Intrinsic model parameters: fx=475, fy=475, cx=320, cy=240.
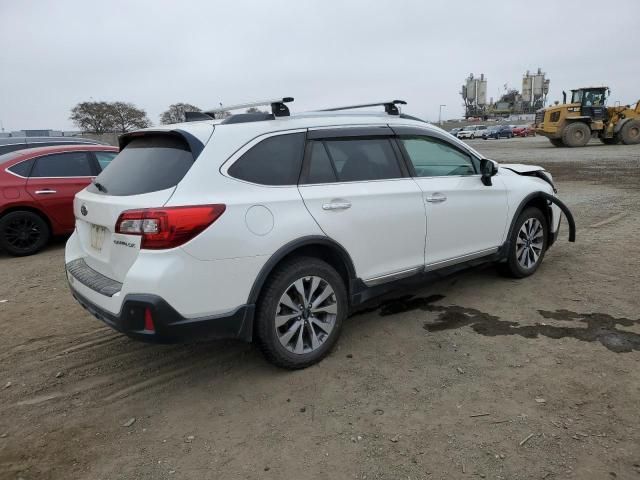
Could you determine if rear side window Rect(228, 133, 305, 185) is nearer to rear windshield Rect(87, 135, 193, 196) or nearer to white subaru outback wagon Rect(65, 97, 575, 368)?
white subaru outback wagon Rect(65, 97, 575, 368)

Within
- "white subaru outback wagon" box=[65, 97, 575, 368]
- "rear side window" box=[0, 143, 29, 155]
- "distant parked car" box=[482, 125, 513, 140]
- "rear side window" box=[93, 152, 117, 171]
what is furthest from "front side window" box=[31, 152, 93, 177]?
"distant parked car" box=[482, 125, 513, 140]

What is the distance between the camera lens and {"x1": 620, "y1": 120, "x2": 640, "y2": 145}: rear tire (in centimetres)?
2447

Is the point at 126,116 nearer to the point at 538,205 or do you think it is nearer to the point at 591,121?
the point at 591,121

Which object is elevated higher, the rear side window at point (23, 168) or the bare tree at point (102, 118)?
the bare tree at point (102, 118)

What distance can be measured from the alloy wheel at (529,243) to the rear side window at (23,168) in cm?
649

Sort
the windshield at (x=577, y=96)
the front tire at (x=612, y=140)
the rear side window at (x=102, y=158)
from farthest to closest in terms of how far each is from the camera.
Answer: the windshield at (x=577, y=96), the front tire at (x=612, y=140), the rear side window at (x=102, y=158)

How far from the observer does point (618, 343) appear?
3453 millimetres

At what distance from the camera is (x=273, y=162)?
10.3ft

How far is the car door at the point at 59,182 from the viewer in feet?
22.0

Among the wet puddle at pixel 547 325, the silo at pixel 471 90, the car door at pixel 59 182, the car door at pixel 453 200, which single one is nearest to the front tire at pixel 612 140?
the car door at pixel 453 200

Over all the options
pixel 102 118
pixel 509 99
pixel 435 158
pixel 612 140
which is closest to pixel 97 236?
pixel 435 158

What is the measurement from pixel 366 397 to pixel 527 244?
284 centimetres

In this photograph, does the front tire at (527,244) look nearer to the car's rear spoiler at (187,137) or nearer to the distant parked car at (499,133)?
the car's rear spoiler at (187,137)

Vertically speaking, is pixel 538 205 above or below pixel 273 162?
below
